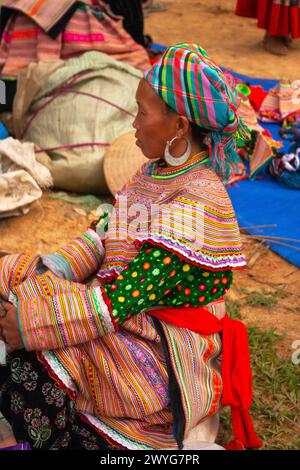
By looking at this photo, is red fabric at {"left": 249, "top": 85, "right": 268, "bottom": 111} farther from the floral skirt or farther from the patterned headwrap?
the floral skirt

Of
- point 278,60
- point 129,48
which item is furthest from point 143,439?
point 278,60

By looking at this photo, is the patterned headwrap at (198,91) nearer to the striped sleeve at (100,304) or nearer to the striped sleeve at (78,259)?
the striped sleeve at (100,304)

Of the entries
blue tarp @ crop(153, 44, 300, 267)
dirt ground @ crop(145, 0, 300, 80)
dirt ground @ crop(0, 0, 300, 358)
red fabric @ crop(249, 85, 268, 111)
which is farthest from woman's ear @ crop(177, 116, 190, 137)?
dirt ground @ crop(145, 0, 300, 80)

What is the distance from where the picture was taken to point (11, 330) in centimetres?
180

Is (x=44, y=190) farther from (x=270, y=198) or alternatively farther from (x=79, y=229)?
(x=270, y=198)

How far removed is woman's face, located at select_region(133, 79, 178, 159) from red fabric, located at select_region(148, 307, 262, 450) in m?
0.50

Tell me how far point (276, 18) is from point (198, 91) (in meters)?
5.71

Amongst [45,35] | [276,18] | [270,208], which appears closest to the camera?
[270,208]

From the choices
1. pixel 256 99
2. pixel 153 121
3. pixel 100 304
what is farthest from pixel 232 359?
pixel 256 99

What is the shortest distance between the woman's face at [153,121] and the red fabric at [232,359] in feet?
1.65

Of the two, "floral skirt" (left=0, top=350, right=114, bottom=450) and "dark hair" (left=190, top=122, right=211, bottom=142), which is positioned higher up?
"dark hair" (left=190, top=122, right=211, bottom=142)

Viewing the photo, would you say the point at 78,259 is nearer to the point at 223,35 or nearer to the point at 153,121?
the point at 153,121

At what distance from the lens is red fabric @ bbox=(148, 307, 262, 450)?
194cm
